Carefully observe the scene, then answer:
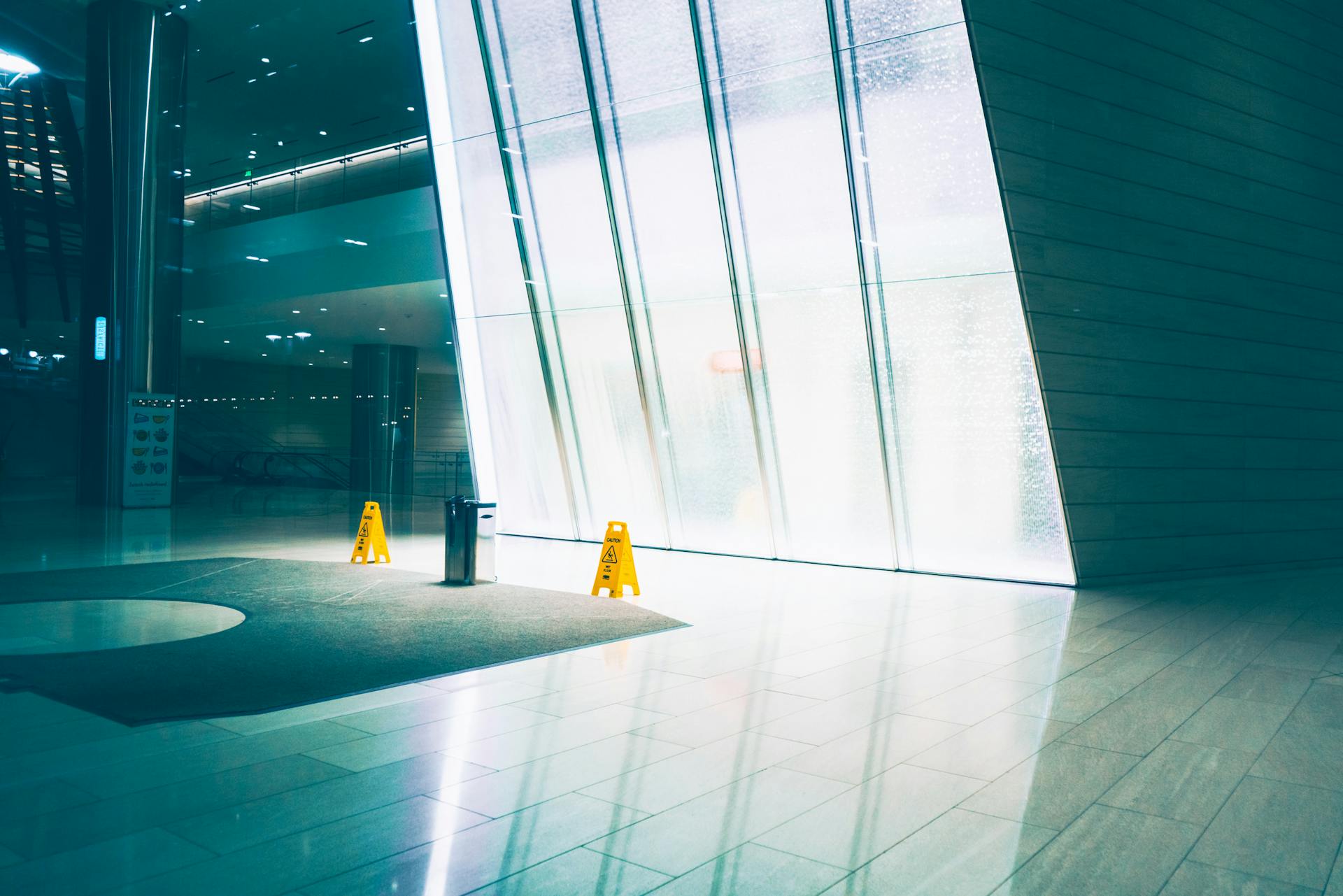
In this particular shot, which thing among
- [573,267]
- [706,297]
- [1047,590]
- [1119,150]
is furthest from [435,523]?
[1119,150]

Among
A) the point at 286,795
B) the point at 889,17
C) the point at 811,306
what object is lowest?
the point at 286,795

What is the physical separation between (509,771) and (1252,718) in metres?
4.10

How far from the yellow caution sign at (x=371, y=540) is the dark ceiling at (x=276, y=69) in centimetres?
791

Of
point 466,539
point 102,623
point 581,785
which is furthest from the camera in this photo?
point 466,539

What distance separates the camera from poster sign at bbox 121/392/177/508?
1797 cm

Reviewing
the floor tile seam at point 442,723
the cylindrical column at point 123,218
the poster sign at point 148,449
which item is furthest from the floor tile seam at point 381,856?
the cylindrical column at point 123,218

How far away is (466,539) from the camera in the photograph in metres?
9.62

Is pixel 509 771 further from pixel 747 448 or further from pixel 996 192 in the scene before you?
pixel 747 448

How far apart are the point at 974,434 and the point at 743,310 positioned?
130 inches

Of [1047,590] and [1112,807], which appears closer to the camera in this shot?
[1112,807]

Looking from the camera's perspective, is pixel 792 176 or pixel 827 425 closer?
pixel 792 176

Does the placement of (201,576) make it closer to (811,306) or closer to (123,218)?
(811,306)

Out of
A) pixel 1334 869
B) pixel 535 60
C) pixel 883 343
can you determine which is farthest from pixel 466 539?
pixel 1334 869

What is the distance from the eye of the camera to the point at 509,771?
13.7 feet
